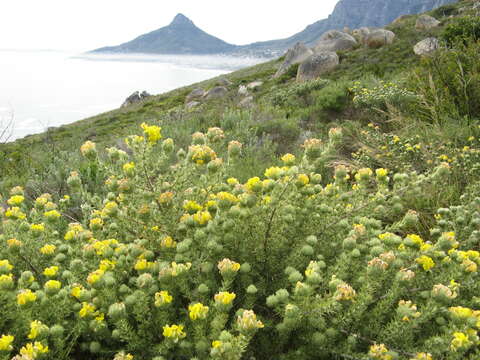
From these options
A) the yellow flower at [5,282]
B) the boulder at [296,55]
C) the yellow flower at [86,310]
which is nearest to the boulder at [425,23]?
the boulder at [296,55]

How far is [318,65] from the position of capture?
1587 cm

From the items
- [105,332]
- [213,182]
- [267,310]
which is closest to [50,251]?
[105,332]

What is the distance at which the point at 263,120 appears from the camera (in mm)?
6633

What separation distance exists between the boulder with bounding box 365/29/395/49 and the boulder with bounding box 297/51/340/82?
2.66m

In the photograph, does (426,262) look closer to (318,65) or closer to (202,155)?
(202,155)

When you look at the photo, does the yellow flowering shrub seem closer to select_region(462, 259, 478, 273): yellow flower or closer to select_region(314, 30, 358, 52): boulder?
select_region(462, 259, 478, 273): yellow flower

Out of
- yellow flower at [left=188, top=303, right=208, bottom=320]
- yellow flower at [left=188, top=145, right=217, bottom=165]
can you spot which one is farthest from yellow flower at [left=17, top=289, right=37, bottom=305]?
yellow flower at [left=188, top=145, right=217, bottom=165]

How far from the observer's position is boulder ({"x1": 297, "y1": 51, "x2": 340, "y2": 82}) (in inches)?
620

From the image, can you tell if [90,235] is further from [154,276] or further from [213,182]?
[213,182]

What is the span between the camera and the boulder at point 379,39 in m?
17.5

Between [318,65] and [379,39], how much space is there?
4.32 meters

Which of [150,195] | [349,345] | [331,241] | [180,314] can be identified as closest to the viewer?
[349,345]

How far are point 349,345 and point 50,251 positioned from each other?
1.53m

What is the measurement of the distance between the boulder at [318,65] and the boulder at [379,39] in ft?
8.74
